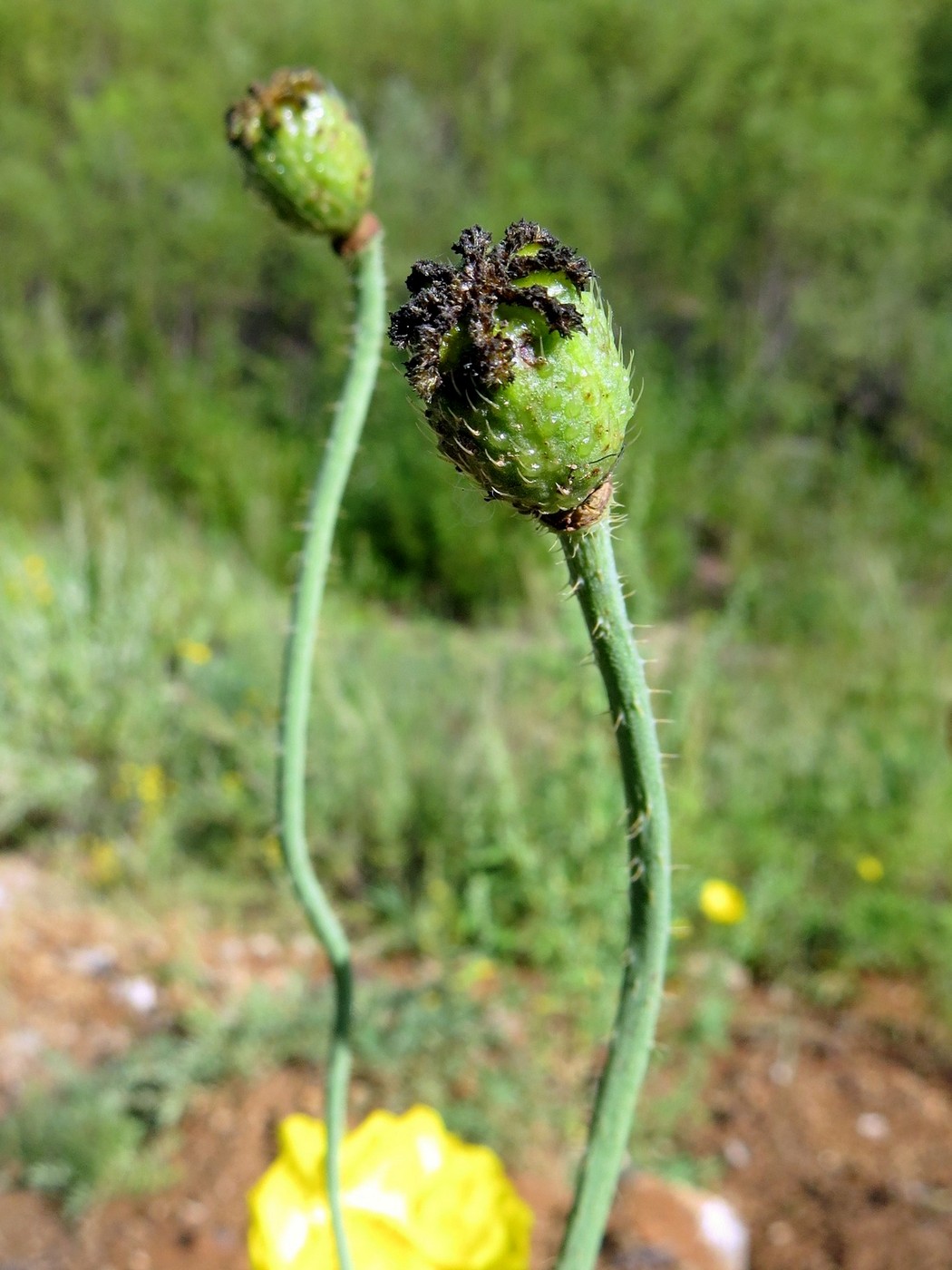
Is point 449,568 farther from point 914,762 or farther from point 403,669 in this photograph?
point 914,762

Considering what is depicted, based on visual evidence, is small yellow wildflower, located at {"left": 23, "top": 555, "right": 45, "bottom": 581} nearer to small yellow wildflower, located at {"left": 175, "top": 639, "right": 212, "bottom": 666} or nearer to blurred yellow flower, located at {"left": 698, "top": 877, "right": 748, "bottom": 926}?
small yellow wildflower, located at {"left": 175, "top": 639, "right": 212, "bottom": 666}

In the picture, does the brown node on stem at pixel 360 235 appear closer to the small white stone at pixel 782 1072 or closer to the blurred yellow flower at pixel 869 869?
the small white stone at pixel 782 1072

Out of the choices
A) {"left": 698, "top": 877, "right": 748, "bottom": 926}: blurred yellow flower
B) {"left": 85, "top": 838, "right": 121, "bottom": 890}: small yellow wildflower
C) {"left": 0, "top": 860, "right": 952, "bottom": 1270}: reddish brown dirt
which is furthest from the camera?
{"left": 85, "top": 838, "right": 121, "bottom": 890}: small yellow wildflower

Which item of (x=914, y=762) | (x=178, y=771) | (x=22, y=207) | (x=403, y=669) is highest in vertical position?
(x=22, y=207)

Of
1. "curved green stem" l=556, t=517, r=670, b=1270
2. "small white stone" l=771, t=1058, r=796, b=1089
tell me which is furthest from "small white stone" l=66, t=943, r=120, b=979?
"curved green stem" l=556, t=517, r=670, b=1270

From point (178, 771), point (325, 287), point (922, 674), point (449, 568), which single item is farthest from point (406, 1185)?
point (325, 287)

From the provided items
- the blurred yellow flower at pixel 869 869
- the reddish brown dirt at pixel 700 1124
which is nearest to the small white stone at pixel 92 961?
the reddish brown dirt at pixel 700 1124
